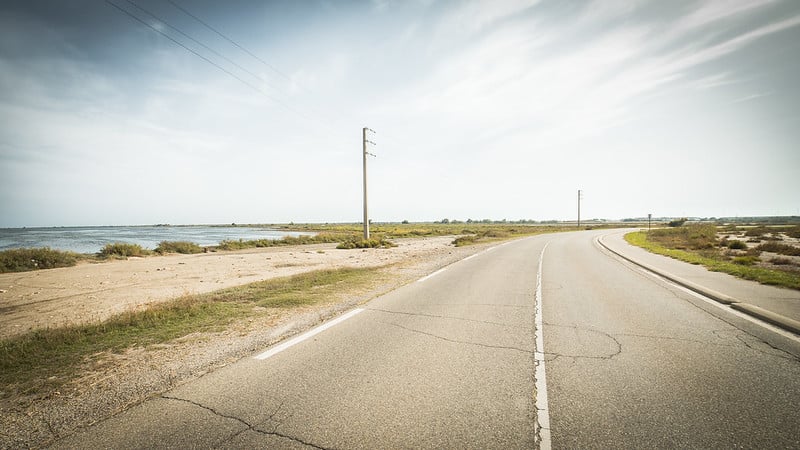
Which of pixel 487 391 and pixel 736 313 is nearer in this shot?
pixel 487 391

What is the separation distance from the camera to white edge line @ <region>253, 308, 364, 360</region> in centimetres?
438

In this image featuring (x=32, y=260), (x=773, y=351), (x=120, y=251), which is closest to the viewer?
(x=773, y=351)

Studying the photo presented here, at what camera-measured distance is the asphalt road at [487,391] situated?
2672 millimetres

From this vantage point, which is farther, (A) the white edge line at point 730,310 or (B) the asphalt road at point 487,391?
(A) the white edge line at point 730,310

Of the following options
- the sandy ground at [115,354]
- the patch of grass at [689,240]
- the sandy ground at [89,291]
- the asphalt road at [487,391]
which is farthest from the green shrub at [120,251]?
the patch of grass at [689,240]

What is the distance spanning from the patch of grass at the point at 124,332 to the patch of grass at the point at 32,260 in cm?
1693

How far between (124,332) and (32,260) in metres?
19.8

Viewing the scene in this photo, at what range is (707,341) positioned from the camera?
16.4 feet

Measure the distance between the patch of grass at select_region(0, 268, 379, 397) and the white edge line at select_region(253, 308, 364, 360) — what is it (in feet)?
5.05

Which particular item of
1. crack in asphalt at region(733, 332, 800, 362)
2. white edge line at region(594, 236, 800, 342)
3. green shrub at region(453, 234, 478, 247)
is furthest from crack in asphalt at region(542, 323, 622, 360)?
green shrub at region(453, 234, 478, 247)

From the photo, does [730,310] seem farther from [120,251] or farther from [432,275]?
[120,251]

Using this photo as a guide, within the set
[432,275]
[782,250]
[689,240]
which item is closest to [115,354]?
[432,275]

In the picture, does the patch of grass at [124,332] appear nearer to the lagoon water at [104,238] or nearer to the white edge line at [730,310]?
the white edge line at [730,310]

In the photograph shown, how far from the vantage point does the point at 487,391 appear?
136 inches
